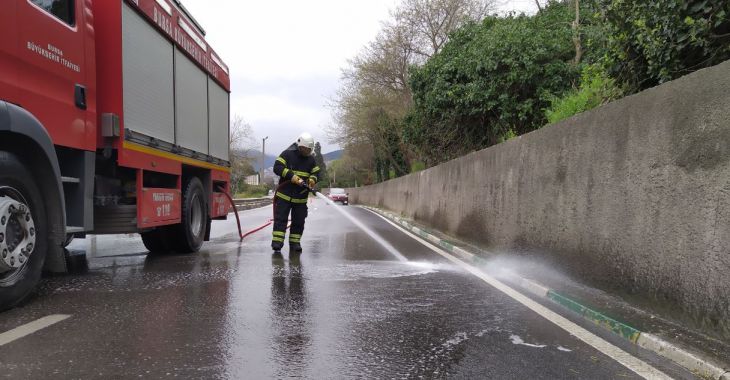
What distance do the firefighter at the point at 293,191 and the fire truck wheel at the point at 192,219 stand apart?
1299 millimetres

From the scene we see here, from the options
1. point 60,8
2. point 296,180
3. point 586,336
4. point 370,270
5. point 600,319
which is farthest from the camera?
point 296,180

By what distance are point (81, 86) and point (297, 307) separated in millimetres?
3018

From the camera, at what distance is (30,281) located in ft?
14.4

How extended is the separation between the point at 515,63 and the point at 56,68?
36.9ft

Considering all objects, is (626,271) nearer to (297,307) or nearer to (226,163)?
(297,307)

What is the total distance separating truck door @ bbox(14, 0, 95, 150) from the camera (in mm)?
4266

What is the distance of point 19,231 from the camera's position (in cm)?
425

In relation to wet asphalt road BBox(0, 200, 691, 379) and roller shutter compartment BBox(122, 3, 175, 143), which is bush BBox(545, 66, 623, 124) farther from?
roller shutter compartment BBox(122, 3, 175, 143)

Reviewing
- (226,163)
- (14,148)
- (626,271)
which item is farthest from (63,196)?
(226,163)

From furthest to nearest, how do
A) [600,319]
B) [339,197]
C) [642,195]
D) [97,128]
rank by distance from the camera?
[339,197] < [97,128] < [642,195] < [600,319]

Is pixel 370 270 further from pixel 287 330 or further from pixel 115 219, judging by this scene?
pixel 115 219

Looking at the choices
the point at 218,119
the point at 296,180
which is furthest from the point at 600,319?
the point at 218,119

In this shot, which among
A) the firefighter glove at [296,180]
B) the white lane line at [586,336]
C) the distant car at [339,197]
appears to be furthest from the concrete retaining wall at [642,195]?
the distant car at [339,197]

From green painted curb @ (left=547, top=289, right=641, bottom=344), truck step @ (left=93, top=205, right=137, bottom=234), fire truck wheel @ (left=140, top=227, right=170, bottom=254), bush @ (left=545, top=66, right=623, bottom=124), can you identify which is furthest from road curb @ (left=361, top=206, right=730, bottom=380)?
fire truck wheel @ (left=140, top=227, right=170, bottom=254)
